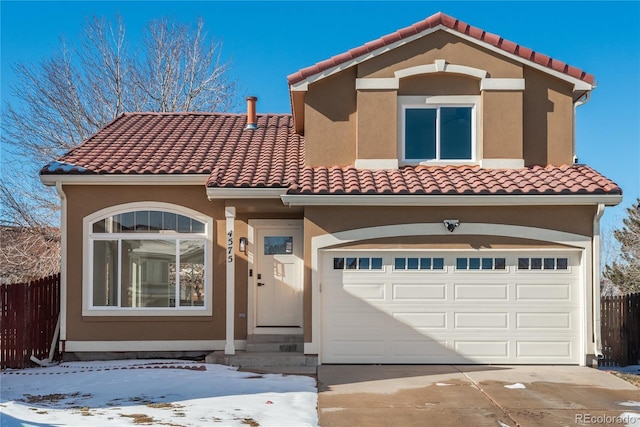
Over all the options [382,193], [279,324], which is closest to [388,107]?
[382,193]

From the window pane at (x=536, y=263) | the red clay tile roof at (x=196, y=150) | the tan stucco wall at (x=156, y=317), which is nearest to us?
the window pane at (x=536, y=263)

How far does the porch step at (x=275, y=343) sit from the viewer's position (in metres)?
13.5

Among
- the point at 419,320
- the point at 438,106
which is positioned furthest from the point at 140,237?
the point at 438,106

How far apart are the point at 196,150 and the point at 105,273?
11.0 feet

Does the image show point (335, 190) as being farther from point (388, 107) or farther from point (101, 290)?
point (101, 290)

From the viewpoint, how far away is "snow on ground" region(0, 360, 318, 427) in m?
8.48

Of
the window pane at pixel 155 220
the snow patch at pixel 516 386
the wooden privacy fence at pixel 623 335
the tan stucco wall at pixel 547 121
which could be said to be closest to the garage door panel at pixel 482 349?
the snow patch at pixel 516 386

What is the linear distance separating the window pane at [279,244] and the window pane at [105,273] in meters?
3.06

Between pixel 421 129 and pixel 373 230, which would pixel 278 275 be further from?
pixel 421 129

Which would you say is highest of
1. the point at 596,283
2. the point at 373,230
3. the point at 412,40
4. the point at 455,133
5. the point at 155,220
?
the point at 412,40

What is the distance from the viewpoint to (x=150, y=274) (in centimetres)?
1397

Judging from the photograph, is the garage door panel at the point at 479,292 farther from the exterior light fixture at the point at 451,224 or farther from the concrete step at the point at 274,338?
the concrete step at the point at 274,338

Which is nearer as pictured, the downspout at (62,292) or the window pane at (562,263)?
the window pane at (562,263)

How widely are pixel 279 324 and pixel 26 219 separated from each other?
1640cm
